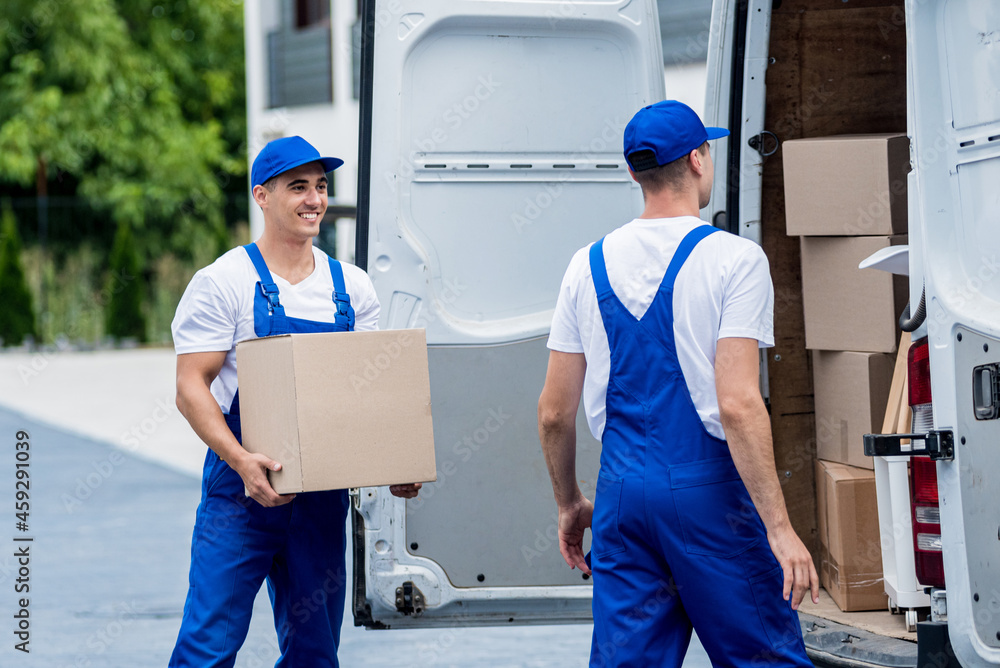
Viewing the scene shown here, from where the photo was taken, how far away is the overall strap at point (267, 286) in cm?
346

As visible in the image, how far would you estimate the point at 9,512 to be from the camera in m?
8.89

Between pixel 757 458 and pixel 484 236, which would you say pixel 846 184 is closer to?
pixel 484 236

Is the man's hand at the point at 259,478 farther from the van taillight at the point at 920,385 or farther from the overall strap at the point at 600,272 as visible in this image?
the van taillight at the point at 920,385

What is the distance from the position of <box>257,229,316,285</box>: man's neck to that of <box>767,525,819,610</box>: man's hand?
4.82ft

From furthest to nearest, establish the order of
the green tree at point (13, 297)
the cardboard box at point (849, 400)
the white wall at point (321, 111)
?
the green tree at point (13, 297) → the white wall at point (321, 111) → the cardboard box at point (849, 400)

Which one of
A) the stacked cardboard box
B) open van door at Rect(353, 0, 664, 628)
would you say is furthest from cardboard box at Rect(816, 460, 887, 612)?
open van door at Rect(353, 0, 664, 628)

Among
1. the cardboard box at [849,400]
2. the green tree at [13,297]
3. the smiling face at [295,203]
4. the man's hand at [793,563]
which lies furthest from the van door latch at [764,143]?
the green tree at [13,297]

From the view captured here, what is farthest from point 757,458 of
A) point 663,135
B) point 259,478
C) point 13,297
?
point 13,297

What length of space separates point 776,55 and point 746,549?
2548 mm

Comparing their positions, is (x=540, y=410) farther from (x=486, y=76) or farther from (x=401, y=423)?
(x=486, y=76)

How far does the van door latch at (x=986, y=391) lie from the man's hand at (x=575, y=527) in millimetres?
925

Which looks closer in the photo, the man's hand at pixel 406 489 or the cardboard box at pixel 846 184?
the man's hand at pixel 406 489

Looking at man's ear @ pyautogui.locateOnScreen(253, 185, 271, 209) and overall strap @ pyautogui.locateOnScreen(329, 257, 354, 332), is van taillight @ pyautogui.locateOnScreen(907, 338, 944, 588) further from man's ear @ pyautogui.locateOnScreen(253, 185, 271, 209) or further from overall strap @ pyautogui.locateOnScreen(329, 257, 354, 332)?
man's ear @ pyautogui.locateOnScreen(253, 185, 271, 209)

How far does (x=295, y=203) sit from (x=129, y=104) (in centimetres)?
2380
